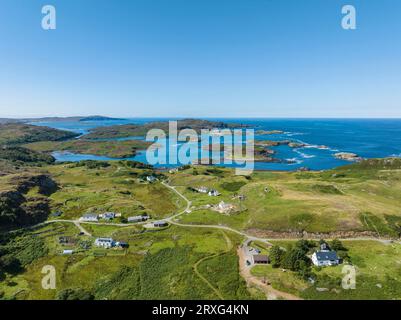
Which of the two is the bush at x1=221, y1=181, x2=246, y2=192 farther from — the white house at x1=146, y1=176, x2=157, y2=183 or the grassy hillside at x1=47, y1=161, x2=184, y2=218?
the white house at x1=146, y1=176, x2=157, y2=183

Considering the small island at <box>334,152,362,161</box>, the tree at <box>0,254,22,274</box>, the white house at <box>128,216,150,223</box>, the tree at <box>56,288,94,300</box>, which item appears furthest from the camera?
the small island at <box>334,152,362,161</box>

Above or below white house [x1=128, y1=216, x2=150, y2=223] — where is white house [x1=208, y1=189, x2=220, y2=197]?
above

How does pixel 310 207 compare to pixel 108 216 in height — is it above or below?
above

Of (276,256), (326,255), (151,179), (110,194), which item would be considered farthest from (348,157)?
(110,194)

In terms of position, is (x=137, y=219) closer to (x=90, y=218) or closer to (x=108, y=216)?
(x=108, y=216)

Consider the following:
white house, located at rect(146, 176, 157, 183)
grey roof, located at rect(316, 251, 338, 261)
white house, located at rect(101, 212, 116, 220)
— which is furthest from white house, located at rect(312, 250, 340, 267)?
white house, located at rect(146, 176, 157, 183)

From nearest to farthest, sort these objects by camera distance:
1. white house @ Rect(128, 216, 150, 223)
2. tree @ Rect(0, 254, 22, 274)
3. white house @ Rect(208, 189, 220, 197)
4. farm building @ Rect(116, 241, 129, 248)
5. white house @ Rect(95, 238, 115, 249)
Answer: tree @ Rect(0, 254, 22, 274) → white house @ Rect(95, 238, 115, 249) → farm building @ Rect(116, 241, 129, 248) → white house @ Rect(128, 216, 150, 223) → white house @ Rect(208, 189, 220, 197)

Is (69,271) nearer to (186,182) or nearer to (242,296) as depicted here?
(242,296)
